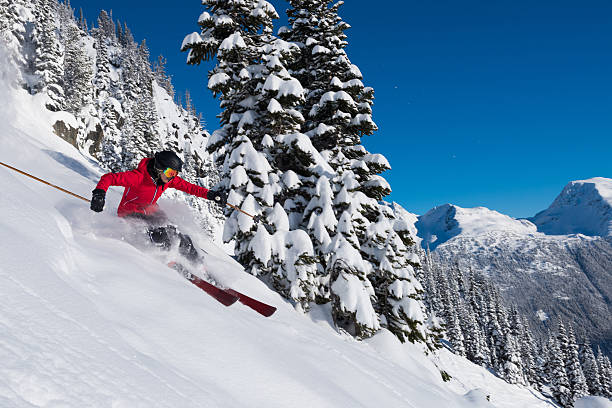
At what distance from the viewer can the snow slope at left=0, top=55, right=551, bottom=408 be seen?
1.80m

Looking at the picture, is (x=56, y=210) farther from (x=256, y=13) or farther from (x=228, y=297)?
(x=256, y=13)

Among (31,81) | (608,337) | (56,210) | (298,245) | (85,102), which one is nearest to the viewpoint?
(56,210)

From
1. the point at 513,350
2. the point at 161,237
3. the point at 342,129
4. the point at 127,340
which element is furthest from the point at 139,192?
the point at 513,350

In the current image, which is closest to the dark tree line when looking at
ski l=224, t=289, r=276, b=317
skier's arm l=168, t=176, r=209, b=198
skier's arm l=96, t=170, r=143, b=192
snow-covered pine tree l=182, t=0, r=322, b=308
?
snow-covered pine tree l=182, t=0, r=322, b=308

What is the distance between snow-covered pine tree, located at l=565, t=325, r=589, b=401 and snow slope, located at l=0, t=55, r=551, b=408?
5214cm

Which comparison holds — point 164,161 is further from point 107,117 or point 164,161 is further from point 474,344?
point 474,344

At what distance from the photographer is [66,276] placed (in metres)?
3.22

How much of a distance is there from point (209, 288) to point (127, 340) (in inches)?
116

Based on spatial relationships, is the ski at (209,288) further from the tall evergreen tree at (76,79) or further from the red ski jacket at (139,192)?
the tall evergreen tree at (76,79)

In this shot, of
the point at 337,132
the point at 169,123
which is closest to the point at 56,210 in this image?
the point at 337,132

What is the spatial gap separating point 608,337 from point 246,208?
23812 centimetres

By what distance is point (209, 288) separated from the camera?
5.62 meters

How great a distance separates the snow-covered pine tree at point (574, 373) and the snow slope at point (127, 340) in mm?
52137

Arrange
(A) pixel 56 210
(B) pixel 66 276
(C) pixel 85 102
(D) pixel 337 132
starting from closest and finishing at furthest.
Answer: (B) pixel 66 276 → (A) pixel 56 210 → (D) pixel 337 132 → (C) pixel 85 102
